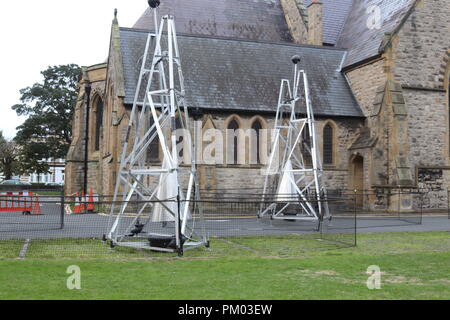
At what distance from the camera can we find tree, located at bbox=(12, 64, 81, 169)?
181ft

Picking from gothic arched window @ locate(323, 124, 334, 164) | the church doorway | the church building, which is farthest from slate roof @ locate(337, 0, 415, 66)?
the church doorway

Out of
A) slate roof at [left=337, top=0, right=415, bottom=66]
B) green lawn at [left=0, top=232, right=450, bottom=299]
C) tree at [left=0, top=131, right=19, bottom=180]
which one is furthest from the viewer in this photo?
tree at [left=0, top=131, right=19, bottom=180]

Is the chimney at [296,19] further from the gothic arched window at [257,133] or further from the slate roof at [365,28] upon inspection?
the gothic arched window at [257,133]

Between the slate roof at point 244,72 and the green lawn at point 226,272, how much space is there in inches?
590

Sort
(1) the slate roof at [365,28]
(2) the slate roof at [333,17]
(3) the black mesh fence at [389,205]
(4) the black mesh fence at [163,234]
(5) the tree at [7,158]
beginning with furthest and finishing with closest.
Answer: (5) the tree at [7,158], (2) the slate roof at [333,17], (1) the slate roof at [365,28], (3) the black mesh fence at [389,205], (4) the black mesh fence at [163,234]

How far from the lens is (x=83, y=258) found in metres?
11.1

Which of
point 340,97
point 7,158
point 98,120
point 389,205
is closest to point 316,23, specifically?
point 340,97

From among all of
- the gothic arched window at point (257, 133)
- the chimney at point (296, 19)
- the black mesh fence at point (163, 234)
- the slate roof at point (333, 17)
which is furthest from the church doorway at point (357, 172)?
the chimney at point (296, 19)

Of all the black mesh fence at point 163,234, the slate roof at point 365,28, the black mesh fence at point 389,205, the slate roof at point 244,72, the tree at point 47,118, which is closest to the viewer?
the black mesh fence at point 163,234

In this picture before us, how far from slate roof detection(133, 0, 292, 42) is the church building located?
5540 mm

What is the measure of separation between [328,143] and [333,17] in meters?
12.2

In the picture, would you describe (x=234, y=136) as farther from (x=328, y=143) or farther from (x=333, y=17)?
(x=333, y=17)

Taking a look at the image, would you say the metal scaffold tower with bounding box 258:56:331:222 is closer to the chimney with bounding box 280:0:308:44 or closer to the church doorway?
the church doorway

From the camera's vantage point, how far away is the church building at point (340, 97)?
2695 centimetres
